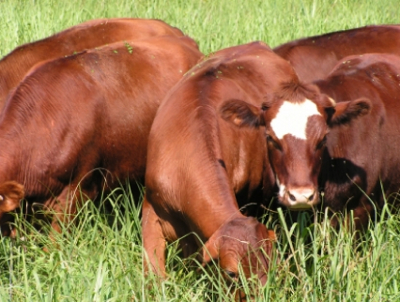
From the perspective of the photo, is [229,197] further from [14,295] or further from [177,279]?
[14,295]

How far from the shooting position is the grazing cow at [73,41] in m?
7.75

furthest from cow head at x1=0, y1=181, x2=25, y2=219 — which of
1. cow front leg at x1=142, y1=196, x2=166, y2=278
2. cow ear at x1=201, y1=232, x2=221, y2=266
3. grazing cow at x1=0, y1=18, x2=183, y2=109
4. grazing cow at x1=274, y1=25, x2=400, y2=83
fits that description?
grazing cow at x1=274, y1=25, x2=400, y2=83

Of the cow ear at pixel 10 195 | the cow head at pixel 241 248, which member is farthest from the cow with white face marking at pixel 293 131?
the cow ear at pixel 10 195

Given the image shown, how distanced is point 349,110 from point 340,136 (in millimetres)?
433

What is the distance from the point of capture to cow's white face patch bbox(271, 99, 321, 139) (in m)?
5.46

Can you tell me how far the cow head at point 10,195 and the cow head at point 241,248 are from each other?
64.2 inches

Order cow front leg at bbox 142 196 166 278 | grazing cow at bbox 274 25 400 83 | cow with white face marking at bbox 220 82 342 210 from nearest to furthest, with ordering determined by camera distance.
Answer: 1. cow with white face marking at bbox 220 82 342 210
2. cow front leg at bbox 142 196 166 278
3. grazing cow at bbox 274 25 400 83

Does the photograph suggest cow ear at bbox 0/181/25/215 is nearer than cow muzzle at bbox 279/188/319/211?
No

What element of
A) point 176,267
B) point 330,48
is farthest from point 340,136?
point 330,48

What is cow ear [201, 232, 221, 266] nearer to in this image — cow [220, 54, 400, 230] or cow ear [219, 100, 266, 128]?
cow [220, 54, 400, 230]

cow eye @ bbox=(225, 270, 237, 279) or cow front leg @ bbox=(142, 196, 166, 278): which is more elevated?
cow eye @ bbox=(225, 270, 237, 279)

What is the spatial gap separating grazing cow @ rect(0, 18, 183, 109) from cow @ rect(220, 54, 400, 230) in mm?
2344

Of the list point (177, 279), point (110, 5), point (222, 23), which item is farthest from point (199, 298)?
point (110, 5)

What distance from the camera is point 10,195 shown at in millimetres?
5730
